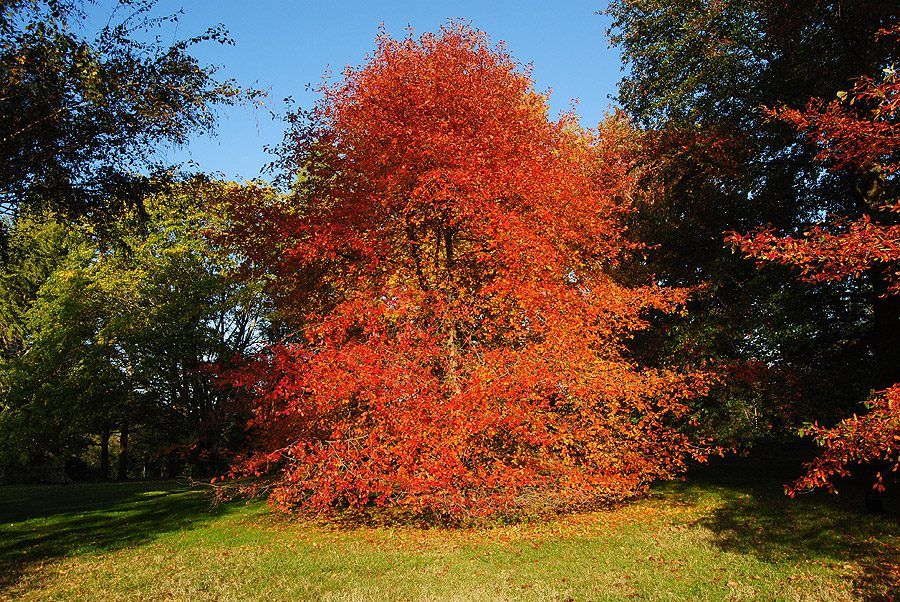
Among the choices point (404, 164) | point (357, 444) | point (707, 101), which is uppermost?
point (707, 101)

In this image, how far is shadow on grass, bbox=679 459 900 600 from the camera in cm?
812

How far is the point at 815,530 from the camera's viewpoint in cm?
1056

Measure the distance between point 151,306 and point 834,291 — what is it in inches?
1072

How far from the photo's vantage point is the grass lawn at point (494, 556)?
7828 mm

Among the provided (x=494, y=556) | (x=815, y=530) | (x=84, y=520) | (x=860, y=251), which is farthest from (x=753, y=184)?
(x=84, y=520)

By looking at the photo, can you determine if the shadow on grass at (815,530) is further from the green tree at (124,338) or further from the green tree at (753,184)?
the green tree at (124,338)

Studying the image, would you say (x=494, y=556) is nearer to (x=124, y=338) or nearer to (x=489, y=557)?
(x=489, y=557)

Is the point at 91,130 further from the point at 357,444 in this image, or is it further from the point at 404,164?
the point at 357,444

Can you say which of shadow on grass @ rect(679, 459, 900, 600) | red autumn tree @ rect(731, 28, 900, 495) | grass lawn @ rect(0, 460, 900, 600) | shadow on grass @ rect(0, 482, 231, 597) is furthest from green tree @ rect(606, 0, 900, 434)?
shadow on grass @ rect(0, 482, 231, 597)

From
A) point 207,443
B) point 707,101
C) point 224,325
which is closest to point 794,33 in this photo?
point 707,101

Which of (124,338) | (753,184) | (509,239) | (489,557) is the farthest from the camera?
(124,338)

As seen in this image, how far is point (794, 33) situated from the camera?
491 inches

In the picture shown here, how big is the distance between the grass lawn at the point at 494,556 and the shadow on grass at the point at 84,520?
82 mm

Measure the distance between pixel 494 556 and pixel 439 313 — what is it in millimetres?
5092
